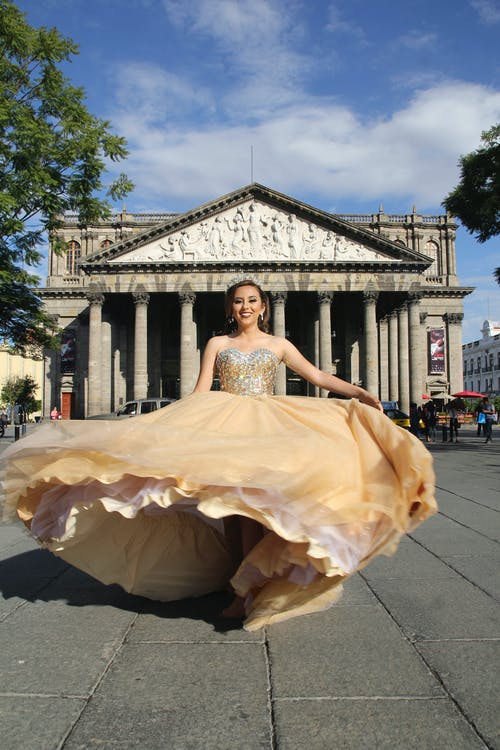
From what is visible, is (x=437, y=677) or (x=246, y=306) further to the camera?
(x=246, y=306)

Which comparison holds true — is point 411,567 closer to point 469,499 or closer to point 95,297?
point 469,499

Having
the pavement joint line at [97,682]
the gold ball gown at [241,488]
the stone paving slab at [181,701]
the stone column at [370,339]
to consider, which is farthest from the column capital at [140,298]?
the stone paving slab at [181,701]

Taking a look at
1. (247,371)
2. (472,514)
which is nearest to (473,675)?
(247,371)

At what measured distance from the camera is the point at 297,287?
41.8 meters

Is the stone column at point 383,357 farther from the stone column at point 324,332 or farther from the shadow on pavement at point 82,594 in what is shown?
the shadow on pavement at point 82,594

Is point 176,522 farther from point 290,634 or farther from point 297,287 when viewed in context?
point 297,287

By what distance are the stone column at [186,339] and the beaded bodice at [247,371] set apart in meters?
37.4

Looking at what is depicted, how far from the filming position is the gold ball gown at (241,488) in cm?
271

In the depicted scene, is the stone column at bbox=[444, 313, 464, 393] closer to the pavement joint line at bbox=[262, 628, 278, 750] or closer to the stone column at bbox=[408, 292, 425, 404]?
the stone column at bbox=[408, 292, 425, 404]

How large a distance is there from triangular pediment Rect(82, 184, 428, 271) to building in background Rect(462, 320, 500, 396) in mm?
62522

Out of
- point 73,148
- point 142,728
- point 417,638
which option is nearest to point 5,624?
point 142,728

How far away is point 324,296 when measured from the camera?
41656 mm

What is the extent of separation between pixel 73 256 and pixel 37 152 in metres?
35.0

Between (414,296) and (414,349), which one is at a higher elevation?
(414,296)
